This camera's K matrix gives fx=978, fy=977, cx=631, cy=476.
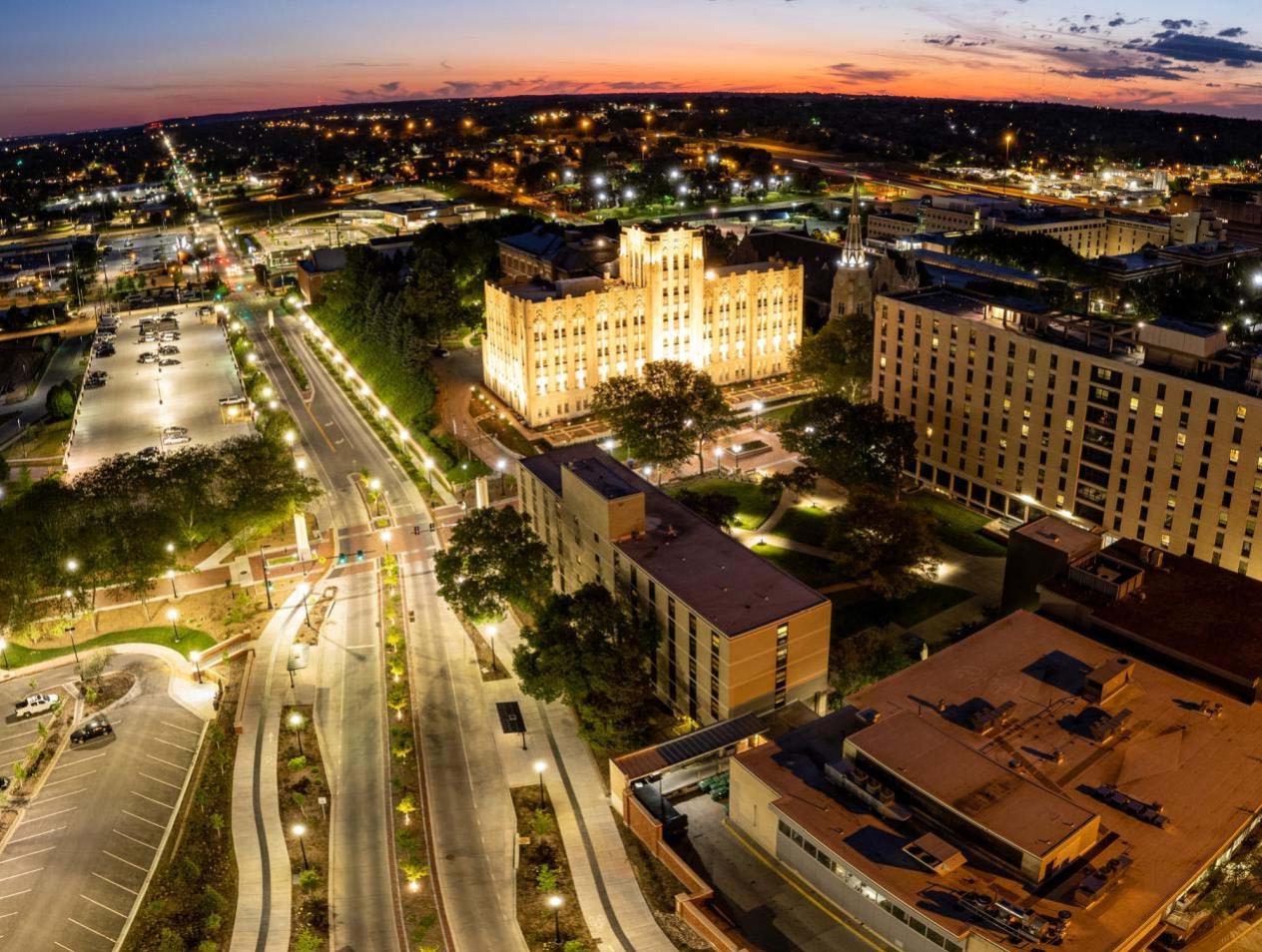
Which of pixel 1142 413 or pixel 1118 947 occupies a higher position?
pixel 1142 413

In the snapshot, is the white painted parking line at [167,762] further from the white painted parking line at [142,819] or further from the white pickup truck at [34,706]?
the white pickup truck at [34,706]

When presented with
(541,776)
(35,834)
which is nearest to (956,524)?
(541,776)

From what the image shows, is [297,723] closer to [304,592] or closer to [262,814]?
[262,814]

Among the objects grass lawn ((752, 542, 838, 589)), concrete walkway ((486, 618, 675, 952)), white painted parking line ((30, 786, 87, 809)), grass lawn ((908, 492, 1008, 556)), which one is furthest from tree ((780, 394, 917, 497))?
white painted parking line ((30, 786, 87, 809))

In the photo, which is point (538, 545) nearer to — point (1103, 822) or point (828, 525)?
point (828, 525)

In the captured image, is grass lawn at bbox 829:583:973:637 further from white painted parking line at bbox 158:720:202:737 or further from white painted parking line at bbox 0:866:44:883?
white painted parking line at bbox 0:866:44:883

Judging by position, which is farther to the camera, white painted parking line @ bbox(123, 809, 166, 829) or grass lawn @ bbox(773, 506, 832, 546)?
grass lawn @ bbox(773, 506, 832, 546)

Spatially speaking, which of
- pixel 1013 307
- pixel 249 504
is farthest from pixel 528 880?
pixel 1013 307
